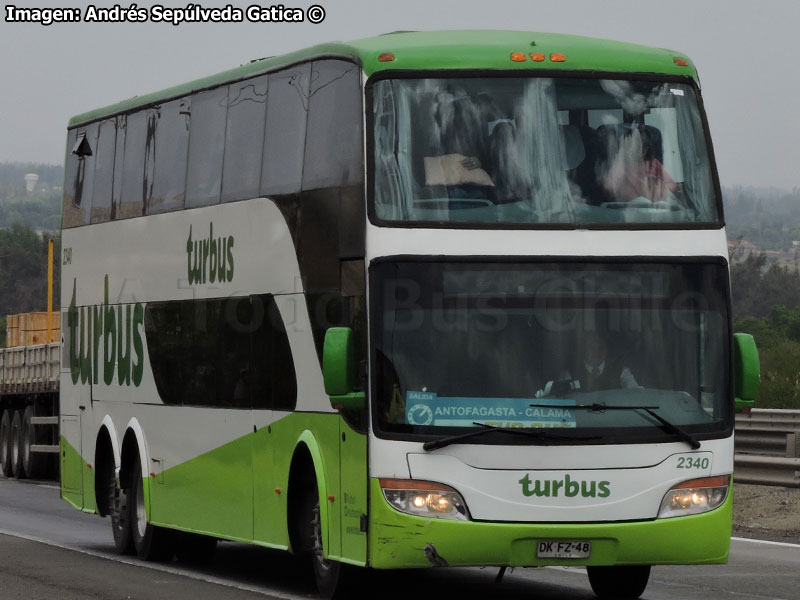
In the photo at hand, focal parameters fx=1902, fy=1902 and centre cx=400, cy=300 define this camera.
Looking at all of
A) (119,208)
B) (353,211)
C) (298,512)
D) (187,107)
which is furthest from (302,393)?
(119,208)

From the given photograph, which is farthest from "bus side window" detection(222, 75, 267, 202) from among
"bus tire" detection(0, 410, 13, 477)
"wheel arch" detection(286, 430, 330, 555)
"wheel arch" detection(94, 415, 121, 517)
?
"bus tire" detection(0, 410, 13, 477)

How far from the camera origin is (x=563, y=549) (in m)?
11.4

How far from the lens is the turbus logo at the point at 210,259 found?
14.7 m

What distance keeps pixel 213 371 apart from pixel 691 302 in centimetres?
466

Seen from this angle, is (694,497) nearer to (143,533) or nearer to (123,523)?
(143,533)

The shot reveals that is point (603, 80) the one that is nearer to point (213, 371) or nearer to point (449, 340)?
point (449, 340)

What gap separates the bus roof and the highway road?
3.50m

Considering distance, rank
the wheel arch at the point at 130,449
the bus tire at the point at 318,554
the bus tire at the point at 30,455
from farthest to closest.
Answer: the bus tire at the point at 30,455 → the wheel arch at the point at 130,449 → the bus tire at the point at 318,554

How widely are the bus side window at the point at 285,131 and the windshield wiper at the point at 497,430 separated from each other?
8.78 ft

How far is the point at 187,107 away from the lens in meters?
16.0

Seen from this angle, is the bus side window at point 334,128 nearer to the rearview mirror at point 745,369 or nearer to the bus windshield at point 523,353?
the bus windshield at point 523,353

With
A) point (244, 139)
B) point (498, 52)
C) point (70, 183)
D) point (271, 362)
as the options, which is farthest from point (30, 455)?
point (498, 52)

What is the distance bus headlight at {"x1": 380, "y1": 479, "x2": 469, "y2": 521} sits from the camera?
11.3 metres

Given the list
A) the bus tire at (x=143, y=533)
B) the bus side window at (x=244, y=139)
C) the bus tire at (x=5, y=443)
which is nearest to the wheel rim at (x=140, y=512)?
the bus tire at (x=143, y=533)
